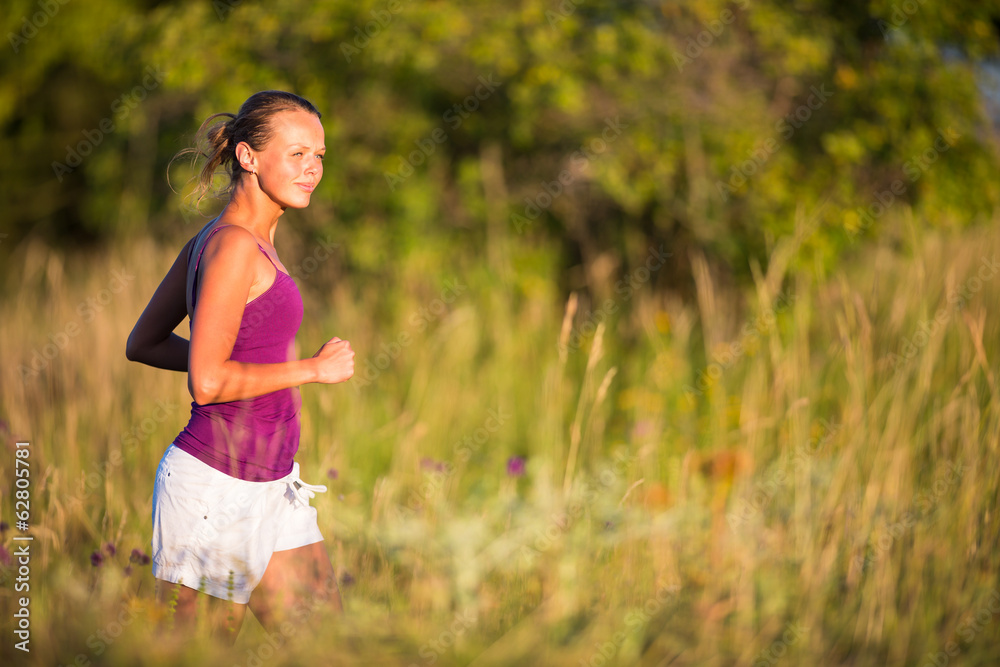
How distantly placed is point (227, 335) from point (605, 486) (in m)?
2.16

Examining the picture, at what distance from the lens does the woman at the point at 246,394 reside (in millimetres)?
1573

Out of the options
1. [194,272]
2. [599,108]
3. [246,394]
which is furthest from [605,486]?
[599,108]

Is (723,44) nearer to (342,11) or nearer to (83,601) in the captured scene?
(342,11)

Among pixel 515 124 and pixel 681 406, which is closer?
pixel 681 406

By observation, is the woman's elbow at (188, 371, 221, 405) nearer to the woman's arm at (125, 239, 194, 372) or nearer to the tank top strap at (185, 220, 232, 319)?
the tank top strap at (185, 220, 232, 319)

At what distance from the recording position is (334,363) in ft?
5.34

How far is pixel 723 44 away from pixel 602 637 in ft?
13.9

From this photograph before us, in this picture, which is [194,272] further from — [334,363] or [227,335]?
[334,363]

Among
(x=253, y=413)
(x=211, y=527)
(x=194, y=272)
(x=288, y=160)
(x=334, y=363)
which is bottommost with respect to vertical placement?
(x=211, y=527)

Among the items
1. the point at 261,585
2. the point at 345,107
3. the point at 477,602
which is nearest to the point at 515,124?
the point at 345,107

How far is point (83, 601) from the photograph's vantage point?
2041mm

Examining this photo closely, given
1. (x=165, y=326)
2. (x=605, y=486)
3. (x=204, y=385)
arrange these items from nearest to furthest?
1. (x=204, y=385)
2. (x=165, y=326)
3. (x=605, y=486)

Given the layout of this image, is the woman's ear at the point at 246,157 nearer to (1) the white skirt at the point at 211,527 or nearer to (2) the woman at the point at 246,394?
(2) the woman at the point at 246,394

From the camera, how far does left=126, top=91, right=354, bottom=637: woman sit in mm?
1573
